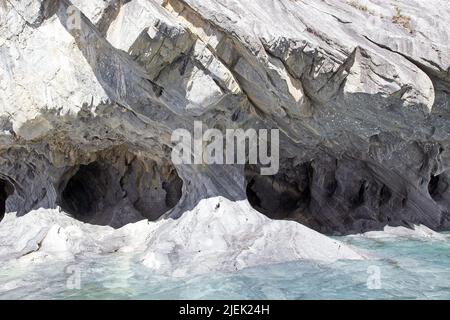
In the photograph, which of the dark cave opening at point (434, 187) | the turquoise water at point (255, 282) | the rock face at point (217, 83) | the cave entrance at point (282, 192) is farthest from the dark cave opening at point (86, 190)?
the dark cave opening at point (434, 187)

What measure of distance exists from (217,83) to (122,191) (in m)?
6.79

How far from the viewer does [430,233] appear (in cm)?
1491

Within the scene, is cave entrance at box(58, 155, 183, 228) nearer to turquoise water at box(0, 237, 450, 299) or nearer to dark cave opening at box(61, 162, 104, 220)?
dark cave opening at box(61, 162, 104, 220)

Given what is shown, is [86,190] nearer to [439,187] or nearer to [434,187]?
[434,187]

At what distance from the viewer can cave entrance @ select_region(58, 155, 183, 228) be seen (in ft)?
52.8

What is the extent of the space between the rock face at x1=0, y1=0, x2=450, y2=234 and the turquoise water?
11.8 ft

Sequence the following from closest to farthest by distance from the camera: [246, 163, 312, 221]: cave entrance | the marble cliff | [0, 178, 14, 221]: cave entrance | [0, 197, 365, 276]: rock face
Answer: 1. [0, 197, 365, 276]: rock face
2. the marble cliff
3. [0, 178, 14, 221]: cave entrance
4. [246, 163, 312, 221]: cave entrance

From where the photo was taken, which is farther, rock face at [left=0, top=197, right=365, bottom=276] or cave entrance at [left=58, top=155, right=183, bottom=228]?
cave entrance at [left=58, top=155, right=183, bottom=228]

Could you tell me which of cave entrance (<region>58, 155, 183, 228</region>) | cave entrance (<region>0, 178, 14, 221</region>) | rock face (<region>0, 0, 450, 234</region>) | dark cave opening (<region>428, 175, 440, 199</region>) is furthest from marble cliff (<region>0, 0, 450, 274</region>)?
dark cave opening (<region>428, 175, 440, 199</region>)

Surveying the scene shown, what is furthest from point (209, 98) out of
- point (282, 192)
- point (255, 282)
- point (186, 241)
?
point (282, 192)

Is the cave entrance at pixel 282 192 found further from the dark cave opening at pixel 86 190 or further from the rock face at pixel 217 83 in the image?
the dark cave opening at pixel 86 190

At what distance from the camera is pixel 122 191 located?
16.8 m

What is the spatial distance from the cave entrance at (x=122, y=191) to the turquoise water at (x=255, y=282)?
487 centimetres

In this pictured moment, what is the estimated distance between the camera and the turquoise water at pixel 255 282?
878 centimetres
